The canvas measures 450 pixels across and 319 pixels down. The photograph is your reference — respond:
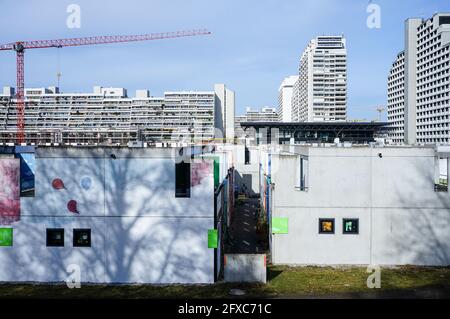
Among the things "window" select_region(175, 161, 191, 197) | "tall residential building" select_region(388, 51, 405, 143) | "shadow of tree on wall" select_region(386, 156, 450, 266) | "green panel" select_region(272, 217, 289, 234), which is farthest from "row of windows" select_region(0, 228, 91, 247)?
"tall residential building" select_region(388, 51, 405, 143)

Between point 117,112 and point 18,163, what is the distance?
→ 144718mm

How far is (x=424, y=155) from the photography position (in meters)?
19.0

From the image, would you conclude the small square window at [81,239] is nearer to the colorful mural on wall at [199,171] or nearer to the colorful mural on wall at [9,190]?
the colorful mural on wall at [9,190]

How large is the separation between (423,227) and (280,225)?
6338mm

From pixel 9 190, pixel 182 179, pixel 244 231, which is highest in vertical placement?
pixel 182 179

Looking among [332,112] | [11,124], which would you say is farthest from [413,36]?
[11,124]

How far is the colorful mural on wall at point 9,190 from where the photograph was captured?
54.2 feet

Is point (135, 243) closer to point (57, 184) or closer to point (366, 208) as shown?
point (57, 184)

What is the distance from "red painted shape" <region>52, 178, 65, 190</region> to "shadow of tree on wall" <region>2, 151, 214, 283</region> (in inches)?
19.7

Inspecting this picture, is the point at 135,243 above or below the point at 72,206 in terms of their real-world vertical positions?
below

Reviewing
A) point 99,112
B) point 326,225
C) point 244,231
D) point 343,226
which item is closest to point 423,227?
point 343,226

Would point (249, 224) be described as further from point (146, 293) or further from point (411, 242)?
point (146, 293)

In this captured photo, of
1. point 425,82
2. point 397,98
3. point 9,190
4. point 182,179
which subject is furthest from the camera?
point 397,98

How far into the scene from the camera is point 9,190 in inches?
652
